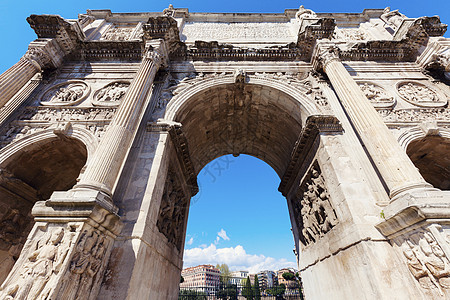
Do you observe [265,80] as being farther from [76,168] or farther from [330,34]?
[76,168]

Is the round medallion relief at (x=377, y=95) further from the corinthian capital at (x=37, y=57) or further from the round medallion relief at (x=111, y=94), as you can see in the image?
the corinthian capital at (x=37, y=57)

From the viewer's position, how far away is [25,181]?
6.60m

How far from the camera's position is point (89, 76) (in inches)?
317

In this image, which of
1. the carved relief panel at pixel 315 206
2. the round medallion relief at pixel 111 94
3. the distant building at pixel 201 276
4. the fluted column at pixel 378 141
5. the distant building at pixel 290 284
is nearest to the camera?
the fluted column at pixel 378 141

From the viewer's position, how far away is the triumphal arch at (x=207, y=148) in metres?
3.62

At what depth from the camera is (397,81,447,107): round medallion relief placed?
707 cm

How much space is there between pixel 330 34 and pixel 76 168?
11.4m

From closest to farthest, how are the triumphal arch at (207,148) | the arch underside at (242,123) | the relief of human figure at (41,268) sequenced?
the relief of human figure at (41,268) → the triumphal arch at (207,148) → the arch underside at (242,123)

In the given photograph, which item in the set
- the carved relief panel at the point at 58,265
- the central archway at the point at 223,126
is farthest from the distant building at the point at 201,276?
the carved relief panel at the point at 58,265

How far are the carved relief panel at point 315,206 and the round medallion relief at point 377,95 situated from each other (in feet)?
10.8

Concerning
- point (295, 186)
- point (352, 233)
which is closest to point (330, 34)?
point (295, 186)

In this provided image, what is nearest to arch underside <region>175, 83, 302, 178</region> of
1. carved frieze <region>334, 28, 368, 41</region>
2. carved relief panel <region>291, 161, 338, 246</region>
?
carved relief panel <region>291, 161, 338, 246</region>

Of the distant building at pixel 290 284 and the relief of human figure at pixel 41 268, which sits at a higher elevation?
the distant building at pixel 290 284

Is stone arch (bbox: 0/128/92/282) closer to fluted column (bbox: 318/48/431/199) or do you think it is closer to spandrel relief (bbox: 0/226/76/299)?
spandrel relief (bbox: 0/226/76/299)
